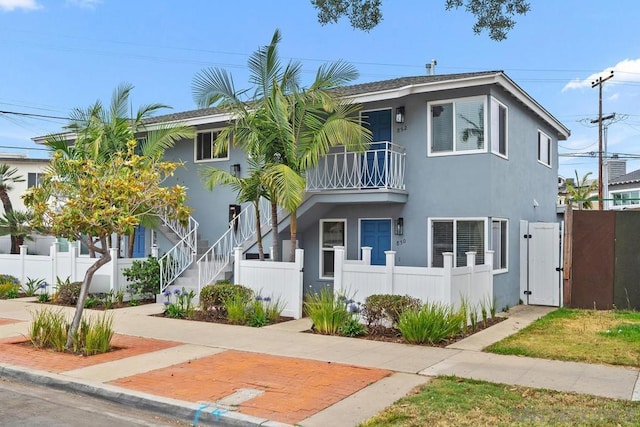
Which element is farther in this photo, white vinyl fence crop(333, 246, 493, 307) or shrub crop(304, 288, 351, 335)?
white vinyl fence crop(333, 246, 493, 307)

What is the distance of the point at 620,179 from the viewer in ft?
134

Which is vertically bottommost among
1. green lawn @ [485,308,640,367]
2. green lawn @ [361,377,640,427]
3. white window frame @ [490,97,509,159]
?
green lawn @ [361,377,640,427]

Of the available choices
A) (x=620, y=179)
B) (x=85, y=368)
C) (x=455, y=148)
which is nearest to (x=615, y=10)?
(x=455, y=148)

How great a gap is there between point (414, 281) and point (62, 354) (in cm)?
620

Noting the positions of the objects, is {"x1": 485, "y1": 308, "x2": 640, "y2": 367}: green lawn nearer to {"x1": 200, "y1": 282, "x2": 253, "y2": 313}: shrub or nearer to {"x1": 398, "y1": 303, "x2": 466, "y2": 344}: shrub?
{"x1": 398, "y1": 303, "x2": 466, "y2": 344}: shrub

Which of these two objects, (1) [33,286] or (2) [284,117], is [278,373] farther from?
(1) [33,286]

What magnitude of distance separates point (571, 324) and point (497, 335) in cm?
213

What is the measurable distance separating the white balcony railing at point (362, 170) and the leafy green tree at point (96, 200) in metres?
5.48

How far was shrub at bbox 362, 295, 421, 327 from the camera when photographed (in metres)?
10.5

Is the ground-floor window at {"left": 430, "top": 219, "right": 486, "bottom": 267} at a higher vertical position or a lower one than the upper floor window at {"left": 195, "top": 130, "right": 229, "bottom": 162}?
lower

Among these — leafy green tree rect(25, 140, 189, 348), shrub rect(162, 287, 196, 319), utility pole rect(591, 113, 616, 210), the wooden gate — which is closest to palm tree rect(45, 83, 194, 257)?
shrub rect(162, 287, 196, 319)

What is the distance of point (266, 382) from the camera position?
7.24 metres

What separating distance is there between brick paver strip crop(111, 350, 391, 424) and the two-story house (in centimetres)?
645

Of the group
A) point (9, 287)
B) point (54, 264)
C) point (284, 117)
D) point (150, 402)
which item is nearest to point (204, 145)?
point (54, 264)
